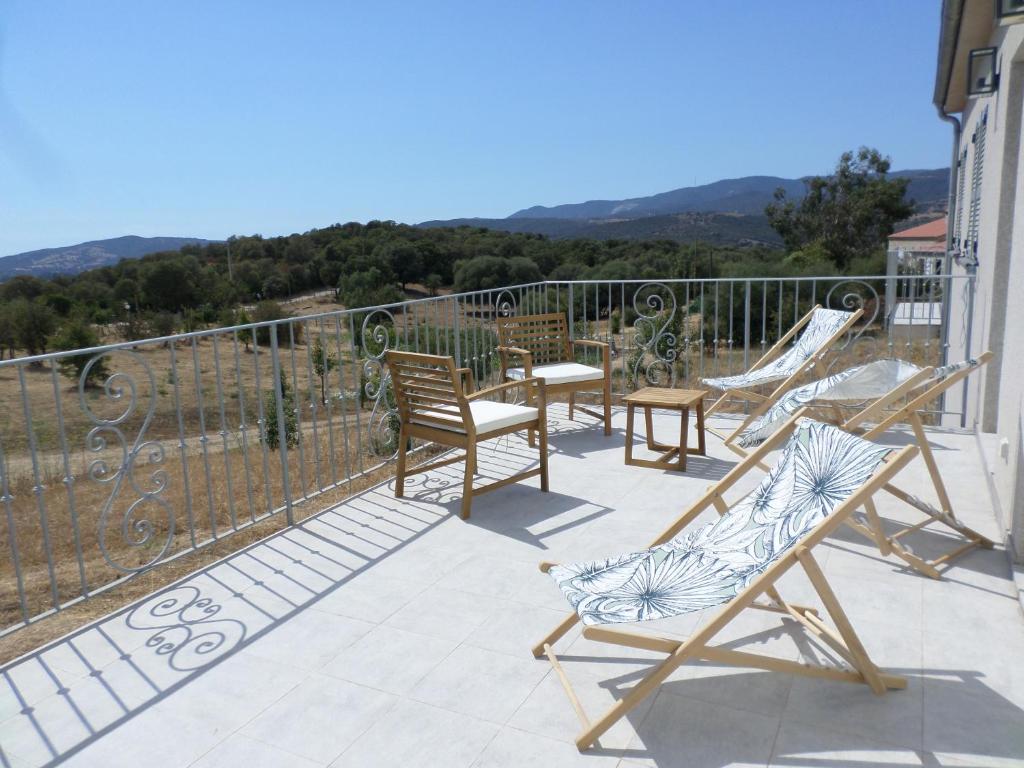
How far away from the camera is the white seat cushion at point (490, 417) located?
13.2 feet

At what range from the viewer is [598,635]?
2074mm

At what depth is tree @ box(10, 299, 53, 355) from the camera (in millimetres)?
22609

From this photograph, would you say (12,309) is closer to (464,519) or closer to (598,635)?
(464,519)

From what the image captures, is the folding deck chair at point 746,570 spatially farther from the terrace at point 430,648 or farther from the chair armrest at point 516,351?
the chair armrest at point 516,351

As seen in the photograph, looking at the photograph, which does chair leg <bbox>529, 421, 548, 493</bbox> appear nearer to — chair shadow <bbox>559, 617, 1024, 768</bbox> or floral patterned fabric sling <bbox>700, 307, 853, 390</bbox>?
floral patterned fabric sling <bbox>700, 307, 853, 390</bbox>

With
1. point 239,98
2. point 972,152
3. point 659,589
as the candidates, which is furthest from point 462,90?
point 659,589

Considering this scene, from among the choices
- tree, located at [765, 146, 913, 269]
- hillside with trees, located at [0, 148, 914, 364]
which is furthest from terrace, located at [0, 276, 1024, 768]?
tree, located at [765, 146, 913, 269]

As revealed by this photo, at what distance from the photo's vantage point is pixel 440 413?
4.09 metres

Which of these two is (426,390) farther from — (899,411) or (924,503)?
(924,503)

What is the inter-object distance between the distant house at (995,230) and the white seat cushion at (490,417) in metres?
2.32

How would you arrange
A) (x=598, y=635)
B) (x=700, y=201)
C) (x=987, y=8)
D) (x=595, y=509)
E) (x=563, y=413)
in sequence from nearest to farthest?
(x=598, y=635)
(x=595, y=509)
(x=987, y=8)
(x=563, y=413)
(x=700, y=201)

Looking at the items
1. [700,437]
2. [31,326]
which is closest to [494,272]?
[31,326]

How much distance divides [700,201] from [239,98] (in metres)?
24.0

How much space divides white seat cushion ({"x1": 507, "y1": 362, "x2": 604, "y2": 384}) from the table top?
51 cm
